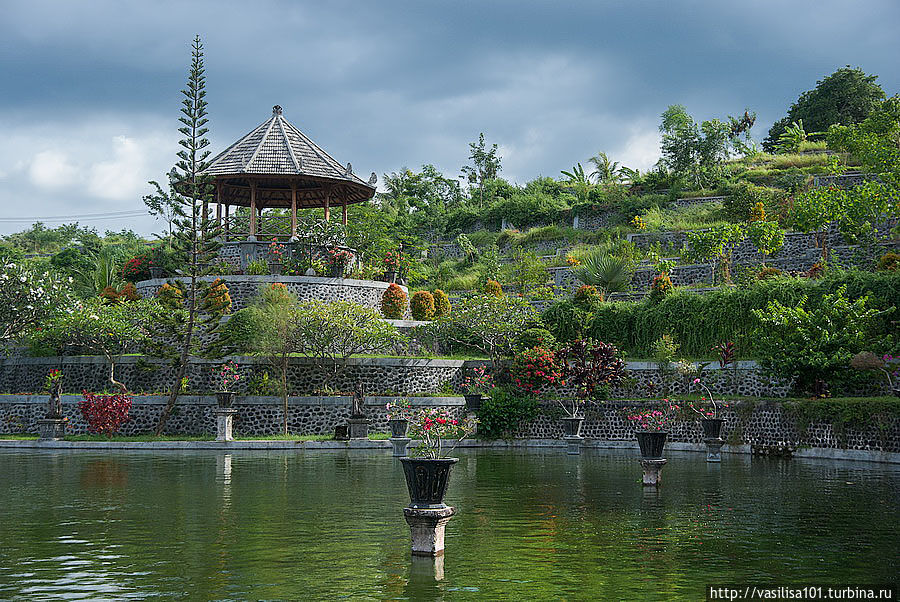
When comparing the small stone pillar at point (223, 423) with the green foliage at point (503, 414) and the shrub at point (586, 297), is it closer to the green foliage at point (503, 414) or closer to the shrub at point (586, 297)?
the green foliage at point (503, 414)

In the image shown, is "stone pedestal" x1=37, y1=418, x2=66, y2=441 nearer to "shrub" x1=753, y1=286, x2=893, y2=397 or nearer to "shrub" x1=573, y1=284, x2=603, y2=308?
"shrub" x1=573, y1=284, x2=603, y2=308

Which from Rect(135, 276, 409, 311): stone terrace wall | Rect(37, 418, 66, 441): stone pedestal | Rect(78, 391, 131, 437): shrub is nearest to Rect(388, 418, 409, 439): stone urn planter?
Rect(78, 391, 131, 437): shrub

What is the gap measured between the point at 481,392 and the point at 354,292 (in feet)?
20.1

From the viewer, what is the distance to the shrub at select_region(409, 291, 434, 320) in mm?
26203

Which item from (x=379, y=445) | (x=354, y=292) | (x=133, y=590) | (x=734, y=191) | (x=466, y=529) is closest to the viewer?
(x=133, y=590)

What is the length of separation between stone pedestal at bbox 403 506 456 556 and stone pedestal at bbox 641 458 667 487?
5931 millimetres

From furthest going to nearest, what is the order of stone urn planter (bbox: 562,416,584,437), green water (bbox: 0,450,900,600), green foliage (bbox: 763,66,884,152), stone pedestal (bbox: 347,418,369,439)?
green foliage (bbox: 763,66,884,152), stone urn planter (bbox: 562,416,584,437), stone pedestal (bbox: 347,418,369,439), green water (bbox: 0,450,900,600)

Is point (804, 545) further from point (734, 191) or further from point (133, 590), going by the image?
point (734, 191)

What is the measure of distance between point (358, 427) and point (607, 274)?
39.6ft

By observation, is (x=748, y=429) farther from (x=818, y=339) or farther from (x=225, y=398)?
(x=225, y=398)

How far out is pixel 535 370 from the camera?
2298cm

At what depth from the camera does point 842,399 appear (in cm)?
1783

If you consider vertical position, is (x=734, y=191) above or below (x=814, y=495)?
above

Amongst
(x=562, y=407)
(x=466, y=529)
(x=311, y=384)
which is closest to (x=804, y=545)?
(x=466, y=529)
